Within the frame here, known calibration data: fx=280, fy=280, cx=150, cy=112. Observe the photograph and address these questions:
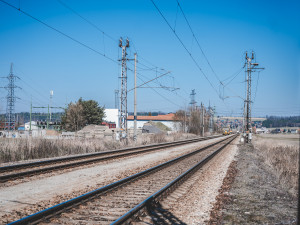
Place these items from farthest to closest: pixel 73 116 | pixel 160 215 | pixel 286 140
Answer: pixel 73 116, pixel 286 140, pixel 160 215

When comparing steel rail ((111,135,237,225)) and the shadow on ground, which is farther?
the shadow on ground

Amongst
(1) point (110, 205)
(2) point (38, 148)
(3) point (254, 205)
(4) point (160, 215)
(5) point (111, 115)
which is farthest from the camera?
(5) point (111, 115)

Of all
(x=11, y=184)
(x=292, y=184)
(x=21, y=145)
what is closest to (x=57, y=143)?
(x=21, y=145)

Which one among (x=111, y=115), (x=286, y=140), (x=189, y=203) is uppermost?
(x=111, y=115)

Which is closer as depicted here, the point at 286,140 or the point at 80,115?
the point at 286,140

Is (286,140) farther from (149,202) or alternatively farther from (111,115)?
(111,115)

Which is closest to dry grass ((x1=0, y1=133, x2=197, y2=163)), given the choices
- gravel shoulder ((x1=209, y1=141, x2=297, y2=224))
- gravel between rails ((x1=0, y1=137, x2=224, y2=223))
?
gravel between rails ((x1=0, y1=137, x2=224, y2=223))

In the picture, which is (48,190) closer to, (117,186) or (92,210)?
(117,186)

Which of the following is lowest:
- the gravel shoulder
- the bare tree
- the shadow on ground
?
the gravel shoulder

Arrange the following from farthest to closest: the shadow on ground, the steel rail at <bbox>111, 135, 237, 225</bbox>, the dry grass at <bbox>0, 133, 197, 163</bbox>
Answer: the dry grass at <bbox>0, 133, 197, 163</bbox> → the shadow on ground → the steel rail at <bbox>111, 135, 237, 225</bbox>

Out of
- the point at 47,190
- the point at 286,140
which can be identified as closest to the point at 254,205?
the point at 47,190

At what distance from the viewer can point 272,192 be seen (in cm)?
877

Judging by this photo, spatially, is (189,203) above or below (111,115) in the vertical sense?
below

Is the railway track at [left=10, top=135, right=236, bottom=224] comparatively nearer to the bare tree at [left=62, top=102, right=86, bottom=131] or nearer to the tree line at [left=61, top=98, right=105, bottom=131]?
the tree line at [left=61, top=98, right=105, bottom=131]
